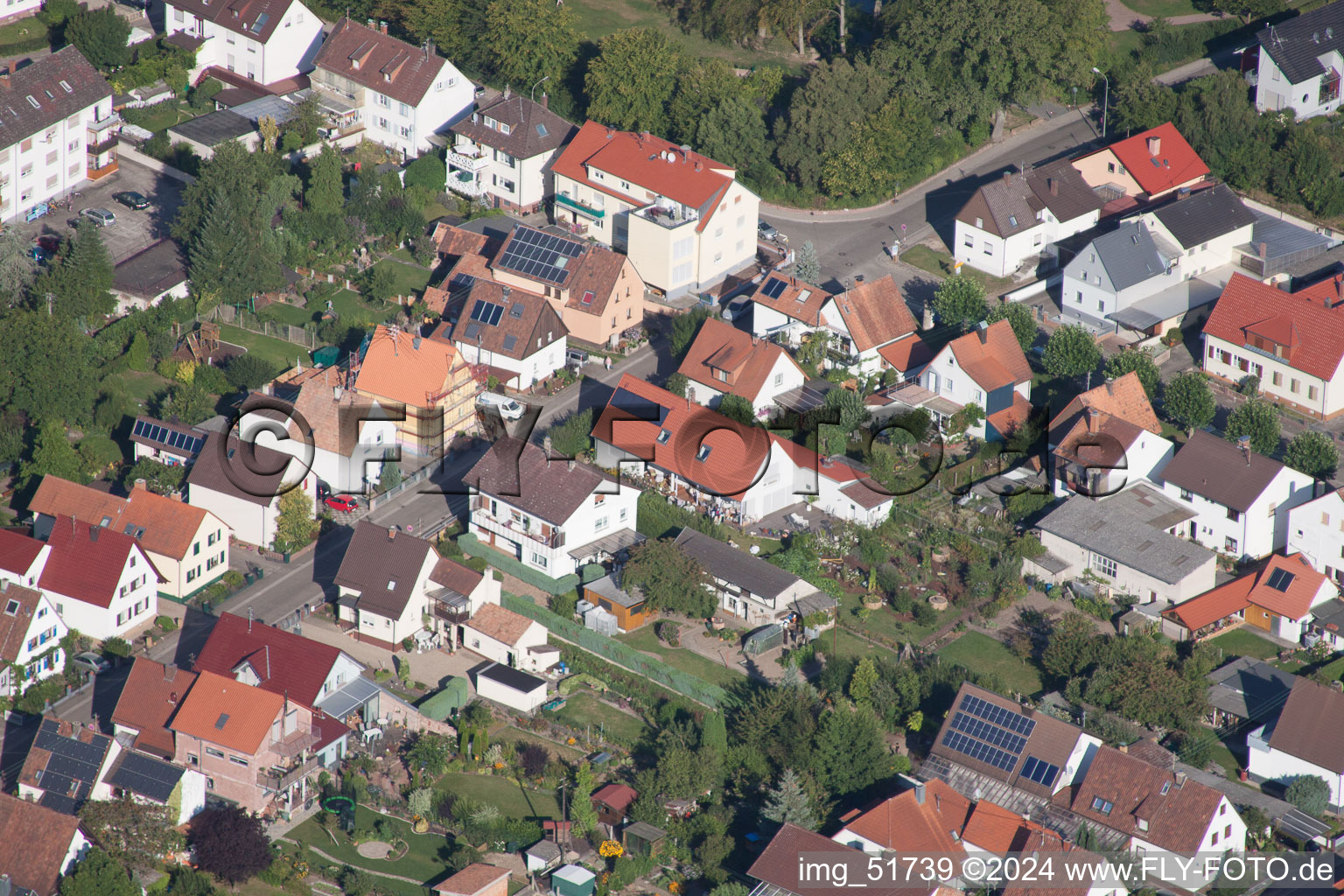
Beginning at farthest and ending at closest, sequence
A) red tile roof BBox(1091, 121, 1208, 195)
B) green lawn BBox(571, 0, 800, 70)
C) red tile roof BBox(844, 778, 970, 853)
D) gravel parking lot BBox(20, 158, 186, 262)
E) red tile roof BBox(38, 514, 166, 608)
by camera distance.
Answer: green lawn BBox(571, 0, 800, 70) → red tile roof BBox(1091, 121, 1208, 195) → gravel parking lot BBox(20, 158, 186, 262) → red tile roof BBox(38, 514, 166, 608) → red tile roof BBox(844, 778, 970, 853)

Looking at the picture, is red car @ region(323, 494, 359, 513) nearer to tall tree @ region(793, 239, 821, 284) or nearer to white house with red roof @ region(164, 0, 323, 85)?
tall tree @ region(793, 239, 821, 284)

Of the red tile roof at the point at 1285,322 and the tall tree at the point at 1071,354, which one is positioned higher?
the red tile roof at the point at 1285,322

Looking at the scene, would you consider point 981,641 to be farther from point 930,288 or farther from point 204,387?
point 204,387

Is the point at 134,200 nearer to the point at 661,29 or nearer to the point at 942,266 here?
the point at 661,29

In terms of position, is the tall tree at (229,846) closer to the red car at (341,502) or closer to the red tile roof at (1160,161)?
the red car at (341,502)

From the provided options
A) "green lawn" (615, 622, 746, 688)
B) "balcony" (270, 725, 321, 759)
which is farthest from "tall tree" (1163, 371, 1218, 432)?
"balcony" (270, 725, 321, 759)

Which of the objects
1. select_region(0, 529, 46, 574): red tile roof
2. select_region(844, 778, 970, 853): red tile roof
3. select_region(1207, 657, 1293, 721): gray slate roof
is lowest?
select_region(0, 529, 46, 574): red tile roof

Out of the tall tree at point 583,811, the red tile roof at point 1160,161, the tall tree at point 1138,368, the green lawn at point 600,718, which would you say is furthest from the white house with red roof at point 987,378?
the tall tree at point 583,811
